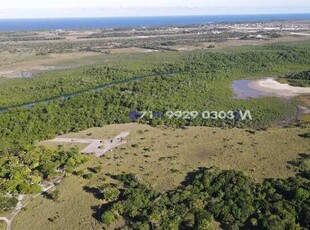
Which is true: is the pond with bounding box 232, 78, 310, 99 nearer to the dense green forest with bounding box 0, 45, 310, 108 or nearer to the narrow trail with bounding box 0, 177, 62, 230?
the dense green forest with bounding box 0, 45, 310, 108

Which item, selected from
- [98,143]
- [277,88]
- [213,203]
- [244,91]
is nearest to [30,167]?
[98,143]

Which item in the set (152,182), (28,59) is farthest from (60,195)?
(28,59)

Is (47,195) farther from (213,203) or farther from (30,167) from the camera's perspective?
(213,203)

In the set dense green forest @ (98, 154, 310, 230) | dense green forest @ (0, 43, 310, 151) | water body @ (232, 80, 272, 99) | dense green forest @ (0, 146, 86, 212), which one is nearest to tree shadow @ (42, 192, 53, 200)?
dense green forest @ (0, 146, 86, 212)

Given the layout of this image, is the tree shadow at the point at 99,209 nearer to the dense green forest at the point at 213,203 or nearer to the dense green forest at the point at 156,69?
the dense green forest at the point at 213,203

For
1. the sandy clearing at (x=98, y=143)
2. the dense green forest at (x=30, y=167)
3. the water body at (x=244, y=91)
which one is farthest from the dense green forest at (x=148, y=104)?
the dense green forest at (x=30, y=167)
